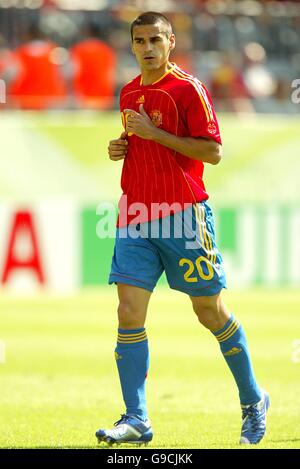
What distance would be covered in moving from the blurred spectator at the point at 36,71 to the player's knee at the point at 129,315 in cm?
1057

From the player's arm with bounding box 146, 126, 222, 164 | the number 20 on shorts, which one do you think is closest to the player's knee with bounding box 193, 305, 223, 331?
the number 20 on shorts

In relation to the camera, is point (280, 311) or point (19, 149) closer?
point (280, 311)

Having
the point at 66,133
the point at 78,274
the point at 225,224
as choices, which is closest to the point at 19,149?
the point at 66,133

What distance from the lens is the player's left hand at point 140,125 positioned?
6535mm

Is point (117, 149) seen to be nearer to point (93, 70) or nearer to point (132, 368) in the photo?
point (132, 368)

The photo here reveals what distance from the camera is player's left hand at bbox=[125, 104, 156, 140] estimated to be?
6.54 meters

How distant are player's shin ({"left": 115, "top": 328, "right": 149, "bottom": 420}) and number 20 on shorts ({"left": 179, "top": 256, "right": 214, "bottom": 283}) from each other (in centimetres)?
43

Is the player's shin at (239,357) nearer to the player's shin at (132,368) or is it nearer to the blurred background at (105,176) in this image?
the player's shin at (132,368)

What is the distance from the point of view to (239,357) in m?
6.81

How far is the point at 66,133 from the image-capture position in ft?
52.6

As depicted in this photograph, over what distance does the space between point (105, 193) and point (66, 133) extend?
1.03 meters

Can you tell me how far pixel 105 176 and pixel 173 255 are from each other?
941 centimetres

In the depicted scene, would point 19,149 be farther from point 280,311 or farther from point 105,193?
point 280,311

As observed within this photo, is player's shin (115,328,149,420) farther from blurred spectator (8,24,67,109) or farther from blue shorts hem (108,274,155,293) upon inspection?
blurred spectator (8,24,67,109)
